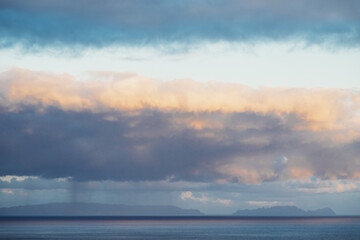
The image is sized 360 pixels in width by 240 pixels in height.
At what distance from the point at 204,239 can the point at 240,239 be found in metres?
11.3

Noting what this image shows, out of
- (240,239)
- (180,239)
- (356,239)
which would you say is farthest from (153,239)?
(356,239)

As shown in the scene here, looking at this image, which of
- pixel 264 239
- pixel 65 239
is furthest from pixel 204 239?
pixel 65 239

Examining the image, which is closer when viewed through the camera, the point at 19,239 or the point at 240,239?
the point at 19,239

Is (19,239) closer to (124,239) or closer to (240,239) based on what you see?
(124,239)

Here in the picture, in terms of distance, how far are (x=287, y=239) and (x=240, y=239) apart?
576 inches

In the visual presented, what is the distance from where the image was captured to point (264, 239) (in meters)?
141

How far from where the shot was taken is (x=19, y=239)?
127438 mm

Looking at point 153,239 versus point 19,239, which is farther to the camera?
point 153,239

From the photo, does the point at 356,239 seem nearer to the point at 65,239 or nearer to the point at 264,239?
the point at 264,239

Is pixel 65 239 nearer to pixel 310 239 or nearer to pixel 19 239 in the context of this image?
pixel 19 239

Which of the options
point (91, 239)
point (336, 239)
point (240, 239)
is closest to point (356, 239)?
point (336, 239)

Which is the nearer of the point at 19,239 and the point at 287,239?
the point at 19,239

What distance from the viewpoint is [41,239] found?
133125 millimetres

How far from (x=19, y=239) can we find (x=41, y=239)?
7388 mm
